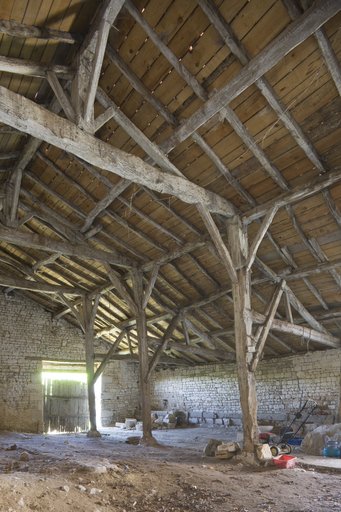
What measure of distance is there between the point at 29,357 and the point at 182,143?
8993 millimetres

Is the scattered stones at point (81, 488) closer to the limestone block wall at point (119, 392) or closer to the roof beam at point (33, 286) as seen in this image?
the roof beam at point (33, 286)

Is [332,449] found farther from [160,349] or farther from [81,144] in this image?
[81,144]

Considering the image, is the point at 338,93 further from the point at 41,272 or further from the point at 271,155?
the point at 41,272

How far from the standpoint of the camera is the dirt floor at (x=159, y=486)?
343 cm

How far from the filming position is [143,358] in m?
8.03

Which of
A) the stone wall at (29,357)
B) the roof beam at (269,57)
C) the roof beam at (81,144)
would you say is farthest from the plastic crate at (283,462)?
the stone wall at (29,357)

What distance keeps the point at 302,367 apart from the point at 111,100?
25.2ft

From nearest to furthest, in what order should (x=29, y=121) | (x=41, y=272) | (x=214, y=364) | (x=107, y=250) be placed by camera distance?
(x=29, y=121) < (x=107, y=250) < (x=41, y=272) < (x=214, y=364)

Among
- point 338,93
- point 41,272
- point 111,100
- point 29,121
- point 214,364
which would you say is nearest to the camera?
point 29,121

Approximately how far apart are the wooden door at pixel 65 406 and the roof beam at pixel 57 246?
20.0 feet

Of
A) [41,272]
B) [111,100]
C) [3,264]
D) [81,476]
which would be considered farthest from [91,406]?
[111,100]

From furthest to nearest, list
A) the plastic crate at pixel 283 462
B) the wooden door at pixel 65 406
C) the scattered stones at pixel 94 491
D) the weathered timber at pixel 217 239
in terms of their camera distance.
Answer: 1. the wooden door at pixel 65 406
2. the weathered timber at pixel 217 239
3. the plastic crate at pixel 283 462
4. the scattered stones at pixel 94 491

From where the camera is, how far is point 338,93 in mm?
4414

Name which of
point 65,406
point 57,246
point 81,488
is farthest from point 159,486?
point 65,406
